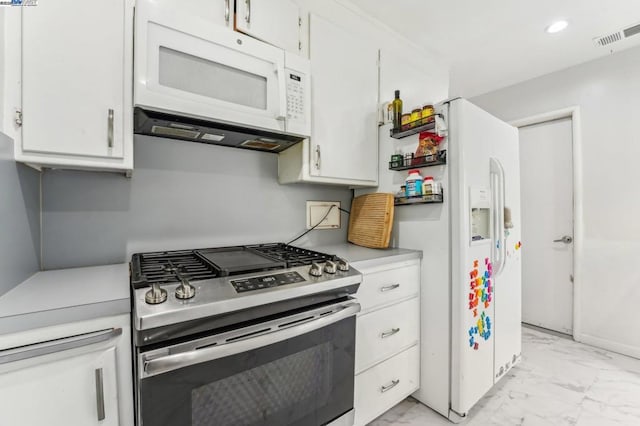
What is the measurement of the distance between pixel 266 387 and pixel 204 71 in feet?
4.07

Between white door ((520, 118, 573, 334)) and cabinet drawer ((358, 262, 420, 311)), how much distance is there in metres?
2.00

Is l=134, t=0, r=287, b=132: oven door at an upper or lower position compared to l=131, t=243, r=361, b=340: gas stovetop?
upper

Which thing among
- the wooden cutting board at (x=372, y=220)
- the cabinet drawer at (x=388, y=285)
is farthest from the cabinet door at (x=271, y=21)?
the cabinet drawer at (x=388, y=285)

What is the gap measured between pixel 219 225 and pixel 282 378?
88 centimetres

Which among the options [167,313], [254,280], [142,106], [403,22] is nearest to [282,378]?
[254,280]

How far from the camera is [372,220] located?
5.87 ft

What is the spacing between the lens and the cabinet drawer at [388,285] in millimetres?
1387

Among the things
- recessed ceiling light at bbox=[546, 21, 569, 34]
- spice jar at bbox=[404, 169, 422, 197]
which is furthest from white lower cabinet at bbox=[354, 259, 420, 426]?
recessed ceiling light at bbox=[546, 21, 569, 34]

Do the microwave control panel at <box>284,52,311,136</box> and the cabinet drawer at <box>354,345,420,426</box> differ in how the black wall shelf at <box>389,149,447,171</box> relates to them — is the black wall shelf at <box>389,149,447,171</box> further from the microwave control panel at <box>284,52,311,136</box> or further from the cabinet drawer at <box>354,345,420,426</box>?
the cabinet drawer at <box>354,345,420,426</box>

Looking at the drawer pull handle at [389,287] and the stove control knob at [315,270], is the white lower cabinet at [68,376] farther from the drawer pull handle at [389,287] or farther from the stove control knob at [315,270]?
the drawer pull handle at [389,287]

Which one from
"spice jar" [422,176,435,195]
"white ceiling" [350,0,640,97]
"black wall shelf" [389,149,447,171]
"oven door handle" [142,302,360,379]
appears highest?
"white ceiling" [350,0,640,97]

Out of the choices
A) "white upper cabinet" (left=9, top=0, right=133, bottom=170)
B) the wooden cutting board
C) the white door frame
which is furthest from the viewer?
the white door frame

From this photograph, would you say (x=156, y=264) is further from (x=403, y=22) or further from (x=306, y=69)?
(x=403, y=22)

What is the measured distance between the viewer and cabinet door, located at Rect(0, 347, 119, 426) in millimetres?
664
